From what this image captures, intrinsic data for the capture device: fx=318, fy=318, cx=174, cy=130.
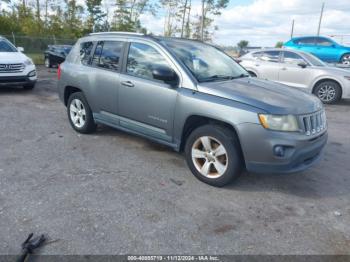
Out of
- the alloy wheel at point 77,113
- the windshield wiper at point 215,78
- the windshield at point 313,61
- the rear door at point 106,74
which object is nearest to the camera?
the windshield wiper at point 215,78

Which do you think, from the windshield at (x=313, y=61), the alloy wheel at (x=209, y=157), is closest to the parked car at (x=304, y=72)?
the windshield at (x=313, y=61)

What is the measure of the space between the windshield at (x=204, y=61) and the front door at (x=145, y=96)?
30 centimetres

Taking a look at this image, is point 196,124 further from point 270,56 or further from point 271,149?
point 270,56

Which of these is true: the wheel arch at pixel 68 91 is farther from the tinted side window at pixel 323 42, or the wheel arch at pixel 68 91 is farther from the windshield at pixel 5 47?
the tinted side window at pixel 323 42

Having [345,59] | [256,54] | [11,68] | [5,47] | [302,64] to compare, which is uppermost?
[345,59]

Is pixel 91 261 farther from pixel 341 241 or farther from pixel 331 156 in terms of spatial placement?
pixel 331 156

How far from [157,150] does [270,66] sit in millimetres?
6972

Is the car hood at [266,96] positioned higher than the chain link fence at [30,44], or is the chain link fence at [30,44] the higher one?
the chain link fence at [30,44]

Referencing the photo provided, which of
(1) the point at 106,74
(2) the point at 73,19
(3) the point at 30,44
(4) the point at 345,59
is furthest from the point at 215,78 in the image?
(2) the point at 73,19

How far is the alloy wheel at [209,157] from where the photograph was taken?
3.83 metres

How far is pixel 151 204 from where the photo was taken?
3.47 m

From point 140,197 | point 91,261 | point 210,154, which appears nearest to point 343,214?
point 210,154

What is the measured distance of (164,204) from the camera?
348cm

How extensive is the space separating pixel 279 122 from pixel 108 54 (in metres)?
2.98
